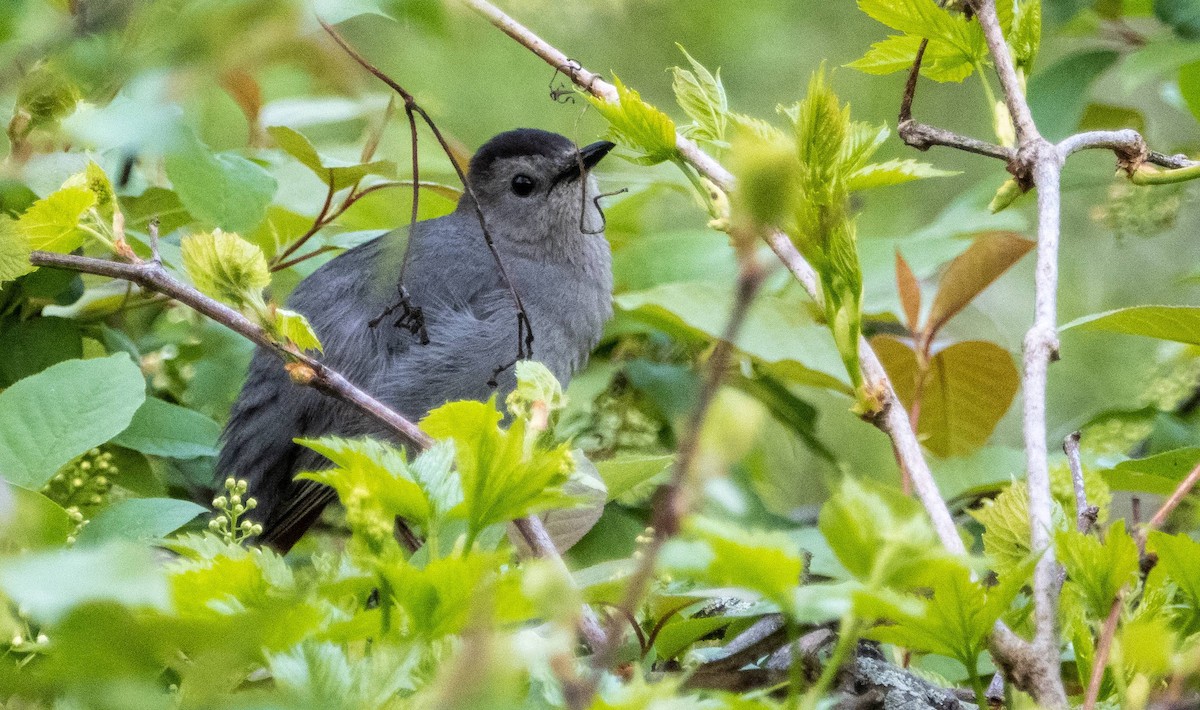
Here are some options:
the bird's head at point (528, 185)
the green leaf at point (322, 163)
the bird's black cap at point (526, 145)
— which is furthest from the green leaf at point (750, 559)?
the bird's black cap at point (526, 145)

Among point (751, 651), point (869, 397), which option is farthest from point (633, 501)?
point (869, 397)

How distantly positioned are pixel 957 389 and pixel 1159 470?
751 millimetres

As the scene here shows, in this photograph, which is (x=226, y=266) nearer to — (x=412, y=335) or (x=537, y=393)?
(x=537, y=393)

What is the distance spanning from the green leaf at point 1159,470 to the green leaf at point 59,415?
3.40ft

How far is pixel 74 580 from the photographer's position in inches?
20.1

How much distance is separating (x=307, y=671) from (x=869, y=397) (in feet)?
1.93

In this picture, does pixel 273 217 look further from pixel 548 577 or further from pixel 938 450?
pixel 548 577

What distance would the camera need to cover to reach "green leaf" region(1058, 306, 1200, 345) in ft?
4.16

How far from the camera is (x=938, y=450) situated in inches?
80.7

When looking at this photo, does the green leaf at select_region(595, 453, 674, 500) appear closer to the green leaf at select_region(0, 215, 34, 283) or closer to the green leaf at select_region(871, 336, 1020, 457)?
the green leaf at select_region(0, 215, 34, 283)

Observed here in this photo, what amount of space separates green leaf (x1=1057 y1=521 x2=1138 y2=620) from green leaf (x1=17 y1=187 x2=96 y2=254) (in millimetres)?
931

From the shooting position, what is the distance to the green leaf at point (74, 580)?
1.63ft

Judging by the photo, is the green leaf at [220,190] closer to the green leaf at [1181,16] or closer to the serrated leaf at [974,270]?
the serrated leaf at [974,270]

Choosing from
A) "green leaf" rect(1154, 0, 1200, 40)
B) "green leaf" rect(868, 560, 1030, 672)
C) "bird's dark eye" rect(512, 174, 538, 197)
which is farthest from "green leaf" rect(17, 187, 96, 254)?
"bird's dark eye" rect(512, 174, 538, 197)
